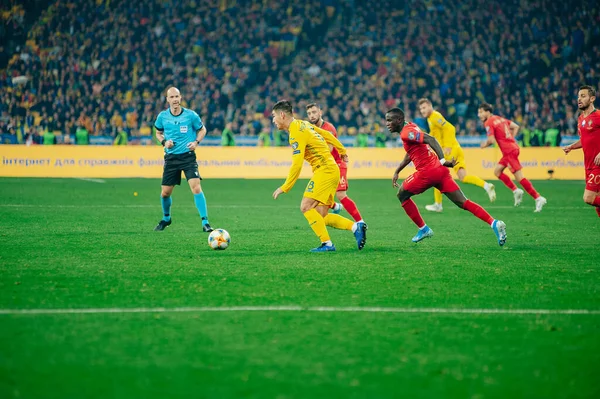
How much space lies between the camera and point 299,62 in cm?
3634

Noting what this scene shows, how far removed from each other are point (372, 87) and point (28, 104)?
1409cm

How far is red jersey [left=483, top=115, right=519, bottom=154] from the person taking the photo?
17.6 m

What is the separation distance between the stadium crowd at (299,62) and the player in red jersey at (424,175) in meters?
20.6

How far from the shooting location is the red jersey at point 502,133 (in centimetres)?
1758

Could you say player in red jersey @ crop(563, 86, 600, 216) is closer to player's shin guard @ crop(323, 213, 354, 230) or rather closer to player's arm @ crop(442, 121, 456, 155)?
player's shin guard @ crop(323, 213, 354, 230)

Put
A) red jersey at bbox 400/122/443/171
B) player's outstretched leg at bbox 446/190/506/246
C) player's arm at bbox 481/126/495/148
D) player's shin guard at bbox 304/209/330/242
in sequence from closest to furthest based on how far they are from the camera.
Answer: player's shin guard at bbox 304/209/330/242 < player's outstretched leg at bbox 446/190/506/246 < red jersey at bbox 400/122/443/171 < player's arm at bbox 481/126/495/148

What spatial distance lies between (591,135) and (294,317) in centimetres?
741

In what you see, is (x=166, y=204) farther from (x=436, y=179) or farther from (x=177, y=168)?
(x=436, y=179)

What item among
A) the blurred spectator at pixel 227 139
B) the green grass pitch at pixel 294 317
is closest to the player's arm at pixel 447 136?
the green grass pitch at pixel 294 317

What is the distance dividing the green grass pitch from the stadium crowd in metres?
20.7

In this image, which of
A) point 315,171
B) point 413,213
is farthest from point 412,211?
point 315,171

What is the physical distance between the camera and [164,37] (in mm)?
35875

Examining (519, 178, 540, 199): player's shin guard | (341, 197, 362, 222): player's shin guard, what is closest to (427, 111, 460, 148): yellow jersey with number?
(519, 178, 540, 199): player's shin guard

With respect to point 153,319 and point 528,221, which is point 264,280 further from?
point 528,221
